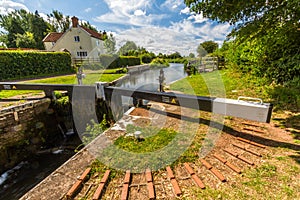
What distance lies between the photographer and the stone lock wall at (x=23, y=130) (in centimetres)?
450

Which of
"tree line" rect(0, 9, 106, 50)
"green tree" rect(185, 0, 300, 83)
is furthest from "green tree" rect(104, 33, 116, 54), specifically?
"green tree" rect(185, 0, 300, 83)

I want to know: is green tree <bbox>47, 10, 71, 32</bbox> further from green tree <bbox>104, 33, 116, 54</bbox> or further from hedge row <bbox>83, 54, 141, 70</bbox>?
hedge row <bbox>83, 54, 141, 70</bbox>

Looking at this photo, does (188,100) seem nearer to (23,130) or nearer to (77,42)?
(23,130)

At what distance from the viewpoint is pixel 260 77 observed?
581 cm

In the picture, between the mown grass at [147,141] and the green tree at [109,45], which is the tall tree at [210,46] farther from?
the mown grass at [147,141]

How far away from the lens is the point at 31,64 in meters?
12.1

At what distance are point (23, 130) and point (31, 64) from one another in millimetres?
9878

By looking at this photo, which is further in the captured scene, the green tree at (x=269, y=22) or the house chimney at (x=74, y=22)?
the house chimney at (x=74, y=22)

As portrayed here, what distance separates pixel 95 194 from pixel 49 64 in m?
15.4

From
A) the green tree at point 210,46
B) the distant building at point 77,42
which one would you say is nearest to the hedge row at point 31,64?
the distant building at point 77,42

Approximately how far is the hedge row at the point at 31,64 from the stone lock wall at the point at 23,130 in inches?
320

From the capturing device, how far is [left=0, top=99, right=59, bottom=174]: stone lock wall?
14.8 feet

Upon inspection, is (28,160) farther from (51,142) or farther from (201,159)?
(201,159)

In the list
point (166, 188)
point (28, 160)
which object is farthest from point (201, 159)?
point (28, 160)
